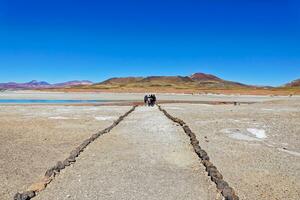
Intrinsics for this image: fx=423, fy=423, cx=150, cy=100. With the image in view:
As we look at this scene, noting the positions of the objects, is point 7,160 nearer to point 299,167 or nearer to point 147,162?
point 147,162

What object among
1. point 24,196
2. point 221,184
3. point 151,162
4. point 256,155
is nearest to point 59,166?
point 151,162

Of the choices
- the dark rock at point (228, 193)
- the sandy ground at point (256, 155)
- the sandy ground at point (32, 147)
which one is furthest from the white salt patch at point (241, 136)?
the dark rock at point (228, 193)

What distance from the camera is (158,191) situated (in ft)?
31.7

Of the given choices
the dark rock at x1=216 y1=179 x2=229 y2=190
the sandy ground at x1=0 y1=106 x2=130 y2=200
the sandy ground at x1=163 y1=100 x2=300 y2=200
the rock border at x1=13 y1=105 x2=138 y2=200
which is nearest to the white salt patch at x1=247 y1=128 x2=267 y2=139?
the sandy ground at x1=163 y1=100 x2=300 y2=200

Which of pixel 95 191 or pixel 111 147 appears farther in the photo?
pixel 111 147

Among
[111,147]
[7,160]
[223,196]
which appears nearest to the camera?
[223,196]

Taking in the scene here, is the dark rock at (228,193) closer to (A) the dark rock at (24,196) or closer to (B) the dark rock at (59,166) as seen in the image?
(A) the dark rock at (24,196)

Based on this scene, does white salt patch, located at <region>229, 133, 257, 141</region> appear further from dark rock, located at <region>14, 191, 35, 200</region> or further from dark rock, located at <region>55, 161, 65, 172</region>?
dark rock, located at <region>14, 191, 35, 200</region>

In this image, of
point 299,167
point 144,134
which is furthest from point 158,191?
point 144,134

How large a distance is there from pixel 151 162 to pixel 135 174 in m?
1.64

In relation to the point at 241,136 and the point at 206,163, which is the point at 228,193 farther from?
the point at 241,136

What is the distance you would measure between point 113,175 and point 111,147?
4537 mm

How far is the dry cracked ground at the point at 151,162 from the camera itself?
9766mm

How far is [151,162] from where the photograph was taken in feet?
42.1
